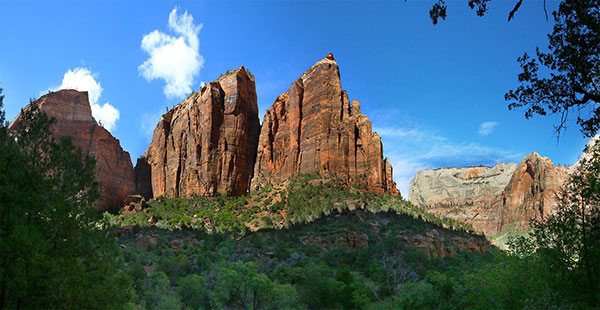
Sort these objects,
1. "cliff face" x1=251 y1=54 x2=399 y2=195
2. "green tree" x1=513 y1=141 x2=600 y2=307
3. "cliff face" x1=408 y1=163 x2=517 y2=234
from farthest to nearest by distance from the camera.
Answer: "cliff face" x1=408 y1=163 x2=517 y2=234
"cliff face" x1=251 y1=54 x2=399 y2=195
"green tree" x1=513 y1=141 x2=600 y2=307

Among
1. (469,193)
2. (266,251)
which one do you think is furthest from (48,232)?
(469,193)

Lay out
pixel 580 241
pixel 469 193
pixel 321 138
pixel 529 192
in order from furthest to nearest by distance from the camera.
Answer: pixel 469 193 < pixel 529 192 < pixel 321 138 < pixel 580 241

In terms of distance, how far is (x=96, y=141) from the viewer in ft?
238

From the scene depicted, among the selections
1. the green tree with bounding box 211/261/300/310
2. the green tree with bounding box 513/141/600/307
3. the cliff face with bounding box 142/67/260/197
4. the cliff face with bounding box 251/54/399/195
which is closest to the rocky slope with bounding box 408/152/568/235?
the cliff face with bounding box 251/54/399/195

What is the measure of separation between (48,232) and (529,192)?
480ft

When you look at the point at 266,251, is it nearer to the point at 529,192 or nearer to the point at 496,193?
the point at 529,192

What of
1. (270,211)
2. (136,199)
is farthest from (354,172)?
(136,199)

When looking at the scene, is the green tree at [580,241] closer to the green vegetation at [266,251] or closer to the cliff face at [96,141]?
the green vegetation at [266,251]

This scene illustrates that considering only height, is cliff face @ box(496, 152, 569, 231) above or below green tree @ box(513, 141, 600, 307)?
above

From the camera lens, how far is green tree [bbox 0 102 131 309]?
1173 cm

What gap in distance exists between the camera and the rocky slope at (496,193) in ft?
406

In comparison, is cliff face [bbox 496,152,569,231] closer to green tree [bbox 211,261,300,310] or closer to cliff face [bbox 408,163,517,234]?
cliff face [bbox 408,163,517,234]

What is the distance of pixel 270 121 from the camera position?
89250 millimetres

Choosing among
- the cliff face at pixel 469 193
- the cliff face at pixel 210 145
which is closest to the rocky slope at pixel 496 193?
the cliff face at pixel 469 193
